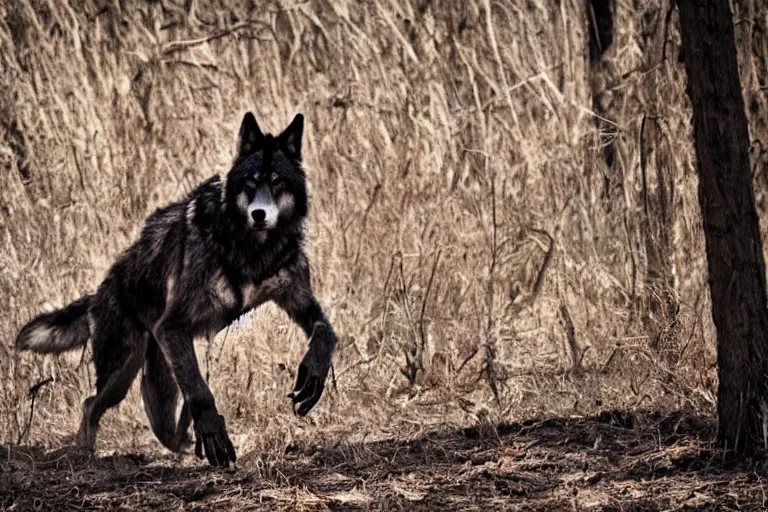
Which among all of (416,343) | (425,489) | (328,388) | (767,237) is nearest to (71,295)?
(328,388)

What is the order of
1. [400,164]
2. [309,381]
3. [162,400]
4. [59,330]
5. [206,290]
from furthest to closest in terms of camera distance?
[400,164] → [59,330] → [162,400] → [206,290] → [309,381]

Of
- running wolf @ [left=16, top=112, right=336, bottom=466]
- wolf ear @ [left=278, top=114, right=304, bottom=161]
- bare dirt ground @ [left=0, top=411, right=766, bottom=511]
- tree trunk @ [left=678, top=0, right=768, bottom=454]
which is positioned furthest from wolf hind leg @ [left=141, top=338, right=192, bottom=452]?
tree trunk @ [left=678, top=0, right=768, bottom=454]

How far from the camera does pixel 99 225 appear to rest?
6820 mm

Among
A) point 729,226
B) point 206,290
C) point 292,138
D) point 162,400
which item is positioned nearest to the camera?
point 729,226

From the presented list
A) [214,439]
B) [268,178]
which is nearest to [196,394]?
[214,439]

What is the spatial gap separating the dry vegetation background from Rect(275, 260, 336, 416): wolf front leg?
720 millimetres

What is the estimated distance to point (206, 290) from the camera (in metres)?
5.81

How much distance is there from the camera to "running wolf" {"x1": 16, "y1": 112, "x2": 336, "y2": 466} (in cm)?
571

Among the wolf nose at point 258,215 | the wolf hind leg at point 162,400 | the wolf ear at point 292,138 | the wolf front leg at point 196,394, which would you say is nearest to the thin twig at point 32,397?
the wolf hind leg at point 162,400

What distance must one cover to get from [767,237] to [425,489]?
287 centimetres

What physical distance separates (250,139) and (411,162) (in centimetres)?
133

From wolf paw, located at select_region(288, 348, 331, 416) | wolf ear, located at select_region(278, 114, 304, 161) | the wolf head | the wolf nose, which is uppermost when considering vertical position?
wolf ear, located at select_region(278, 114, 304, 161)

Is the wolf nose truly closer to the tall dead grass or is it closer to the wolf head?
the wolf head

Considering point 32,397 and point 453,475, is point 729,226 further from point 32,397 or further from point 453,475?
point 32,397
